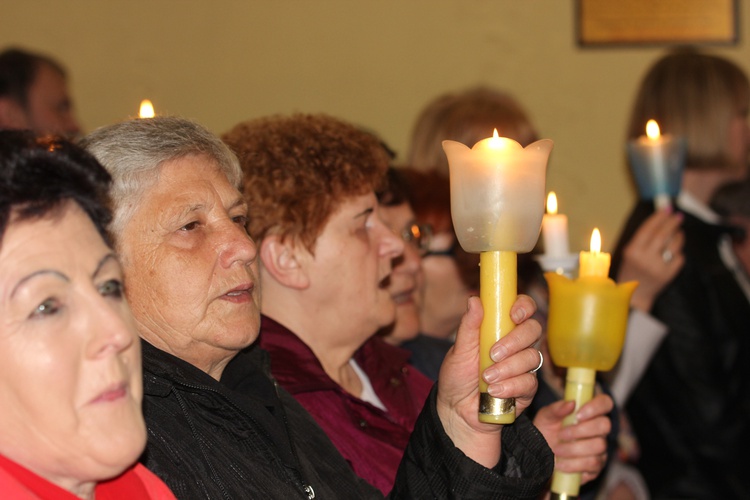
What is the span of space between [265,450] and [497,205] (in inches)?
25.4

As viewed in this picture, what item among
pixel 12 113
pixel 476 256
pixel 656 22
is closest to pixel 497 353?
pixel 476 256

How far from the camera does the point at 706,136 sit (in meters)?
3.80

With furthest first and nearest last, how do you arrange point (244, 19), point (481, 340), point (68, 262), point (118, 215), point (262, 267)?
point (244, 19) → point (262, 267) → point (118, 215) → point (481, 340) → point (68, 262)

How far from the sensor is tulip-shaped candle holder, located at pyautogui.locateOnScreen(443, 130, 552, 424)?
4.60ft

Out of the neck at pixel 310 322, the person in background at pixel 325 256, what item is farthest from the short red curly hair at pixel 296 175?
the neck at pixel 310 322

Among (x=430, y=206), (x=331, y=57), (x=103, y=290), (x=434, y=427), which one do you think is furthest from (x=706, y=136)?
(x=103, y=290)

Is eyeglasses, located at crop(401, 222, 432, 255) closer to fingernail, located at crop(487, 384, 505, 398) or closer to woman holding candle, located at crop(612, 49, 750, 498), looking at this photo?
woman holding candle, located at crop(612, 49, 750, 498)

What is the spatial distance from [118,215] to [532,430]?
0.84 metres

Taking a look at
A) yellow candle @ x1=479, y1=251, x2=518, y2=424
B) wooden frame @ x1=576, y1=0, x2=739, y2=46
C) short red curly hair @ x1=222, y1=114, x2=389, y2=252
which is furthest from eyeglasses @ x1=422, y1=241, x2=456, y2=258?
wooden frame @ x1=576, y1=0, x2=739, y2=46

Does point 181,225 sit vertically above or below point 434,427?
above

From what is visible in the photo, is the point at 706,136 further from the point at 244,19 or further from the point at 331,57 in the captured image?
the point at 244,19

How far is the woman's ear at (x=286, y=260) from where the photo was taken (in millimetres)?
2258

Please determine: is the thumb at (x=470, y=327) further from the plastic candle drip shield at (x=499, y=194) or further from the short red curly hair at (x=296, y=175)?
the short red curly hair at (x=296, y=175)

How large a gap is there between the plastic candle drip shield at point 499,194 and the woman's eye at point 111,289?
48 centimetres
